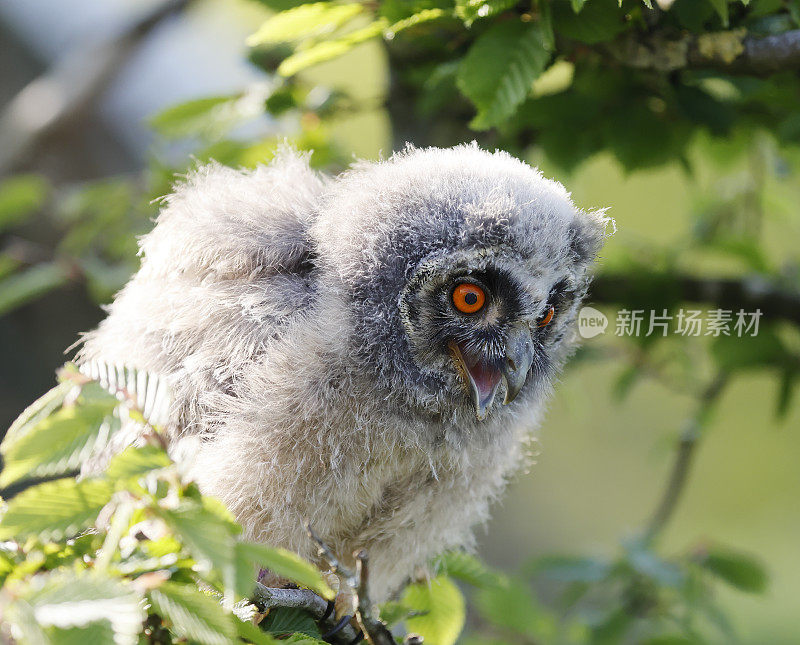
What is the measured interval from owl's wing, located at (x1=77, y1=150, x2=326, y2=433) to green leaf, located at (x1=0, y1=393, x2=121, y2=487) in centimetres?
76

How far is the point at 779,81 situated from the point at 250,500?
5.88 ft

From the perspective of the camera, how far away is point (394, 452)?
197cm

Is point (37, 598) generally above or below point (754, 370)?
above

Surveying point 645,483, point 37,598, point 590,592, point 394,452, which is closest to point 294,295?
point 394,452

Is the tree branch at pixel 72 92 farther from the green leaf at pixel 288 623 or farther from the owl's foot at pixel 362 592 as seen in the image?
the owl's foot at pixel 362 592

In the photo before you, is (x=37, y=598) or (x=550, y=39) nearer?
(x=37, y=598)

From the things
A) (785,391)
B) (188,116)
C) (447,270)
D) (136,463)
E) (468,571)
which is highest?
(188,116)

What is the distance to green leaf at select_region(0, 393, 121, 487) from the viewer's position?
1039mm

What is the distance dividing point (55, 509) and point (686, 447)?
301cm

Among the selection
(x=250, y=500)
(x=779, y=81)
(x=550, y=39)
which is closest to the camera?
(x=550, y=39)

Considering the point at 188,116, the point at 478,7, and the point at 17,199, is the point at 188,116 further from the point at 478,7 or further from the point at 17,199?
the point at 478,7

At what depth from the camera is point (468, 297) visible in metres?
1.85

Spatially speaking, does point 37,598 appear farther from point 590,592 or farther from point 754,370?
point 754,370

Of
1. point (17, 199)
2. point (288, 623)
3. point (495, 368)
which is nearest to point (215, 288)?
point (495, 368)
